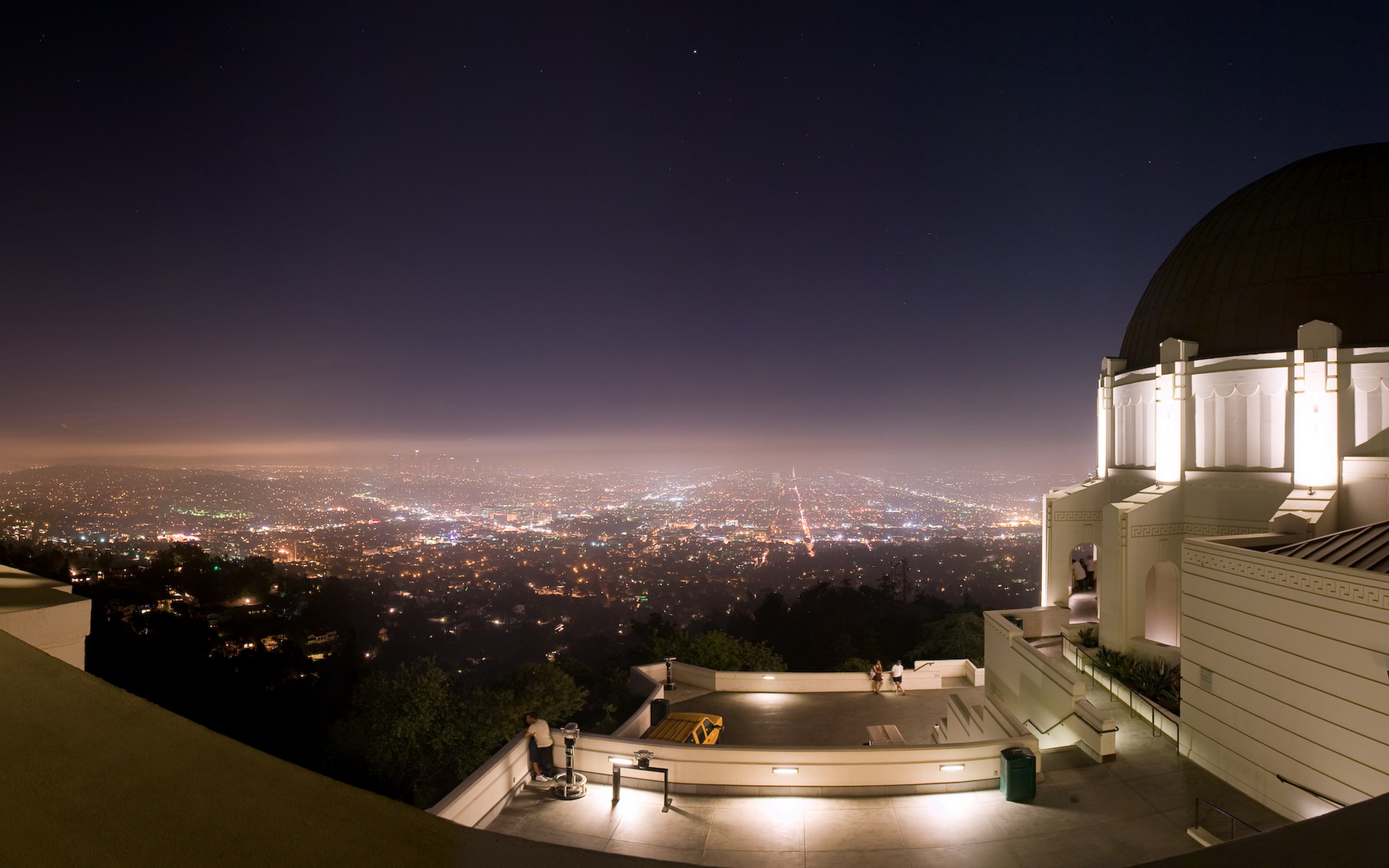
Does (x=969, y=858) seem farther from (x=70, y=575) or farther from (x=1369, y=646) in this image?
(x=70, y=575)

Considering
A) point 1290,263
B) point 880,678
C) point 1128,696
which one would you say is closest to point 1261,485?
point 1290,263

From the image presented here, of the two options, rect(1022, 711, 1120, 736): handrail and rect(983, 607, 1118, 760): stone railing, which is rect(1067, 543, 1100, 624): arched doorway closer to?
rect(983, 607, 1118, 760): stone railing

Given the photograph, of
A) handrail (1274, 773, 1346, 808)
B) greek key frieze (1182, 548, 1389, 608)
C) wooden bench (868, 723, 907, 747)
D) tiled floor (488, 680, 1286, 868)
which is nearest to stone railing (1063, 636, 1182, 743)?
tiled floor (488, 680, 1286, 868)

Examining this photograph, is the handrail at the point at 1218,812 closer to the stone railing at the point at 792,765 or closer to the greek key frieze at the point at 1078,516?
the stone railing at the point at 792,765

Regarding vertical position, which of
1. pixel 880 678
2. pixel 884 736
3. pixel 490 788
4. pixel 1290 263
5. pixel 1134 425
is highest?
pixel 1290 263

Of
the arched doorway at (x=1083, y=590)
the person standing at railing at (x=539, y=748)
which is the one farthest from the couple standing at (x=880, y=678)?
the person standing at railing at (x=539, y=748)

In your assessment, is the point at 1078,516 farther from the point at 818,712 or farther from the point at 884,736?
the point at 884,736
